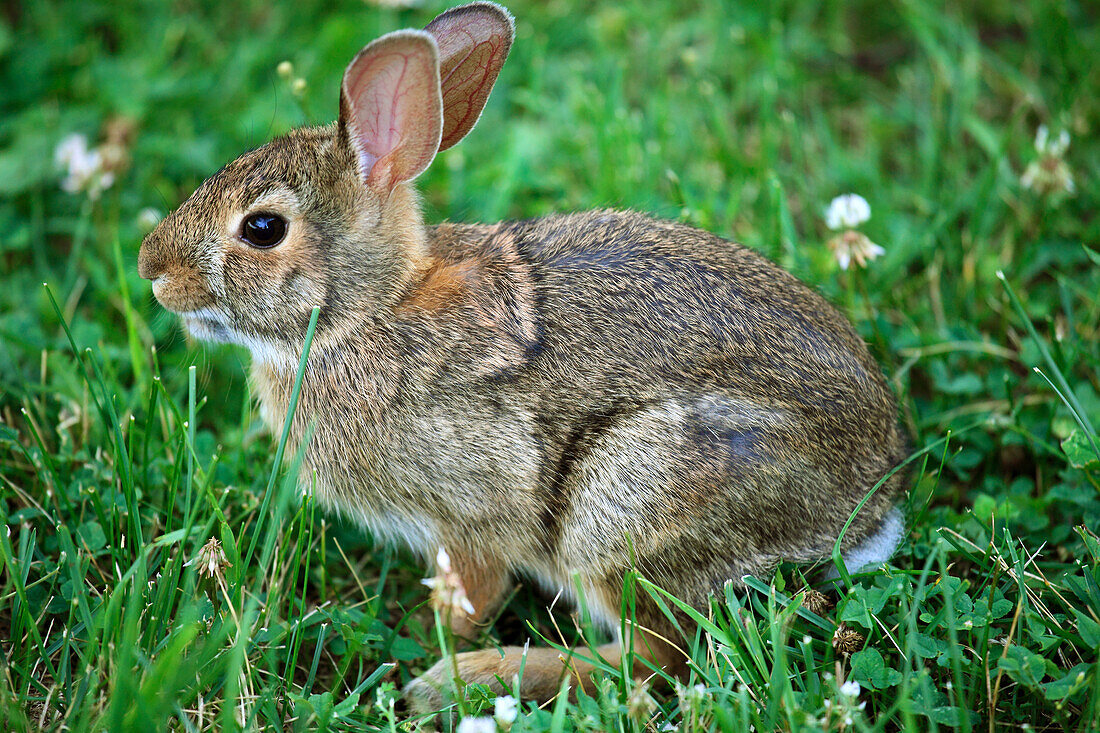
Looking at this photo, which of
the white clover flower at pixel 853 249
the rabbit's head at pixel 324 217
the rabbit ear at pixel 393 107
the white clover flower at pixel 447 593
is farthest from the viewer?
the white clover flower at pixel 853 249

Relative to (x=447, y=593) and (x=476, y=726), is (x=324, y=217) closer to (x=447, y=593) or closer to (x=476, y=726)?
(x=447, y=593)

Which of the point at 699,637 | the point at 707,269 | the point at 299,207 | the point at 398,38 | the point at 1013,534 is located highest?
the point at 398,38

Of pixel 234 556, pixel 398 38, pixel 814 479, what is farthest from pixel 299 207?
pixel 814 479

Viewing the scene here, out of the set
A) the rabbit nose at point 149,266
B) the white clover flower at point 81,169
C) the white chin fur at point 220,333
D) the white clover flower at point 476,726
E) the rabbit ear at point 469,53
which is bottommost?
the white clover flower at point 476,726

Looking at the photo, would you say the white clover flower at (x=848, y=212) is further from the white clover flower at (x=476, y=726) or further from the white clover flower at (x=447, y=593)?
the white clover flower at (x=476, y=726)

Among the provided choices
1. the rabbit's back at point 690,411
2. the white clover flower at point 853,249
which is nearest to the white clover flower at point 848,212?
the white clover flower at point 853,249

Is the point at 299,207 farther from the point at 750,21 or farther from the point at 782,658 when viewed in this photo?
the point at 750,21
